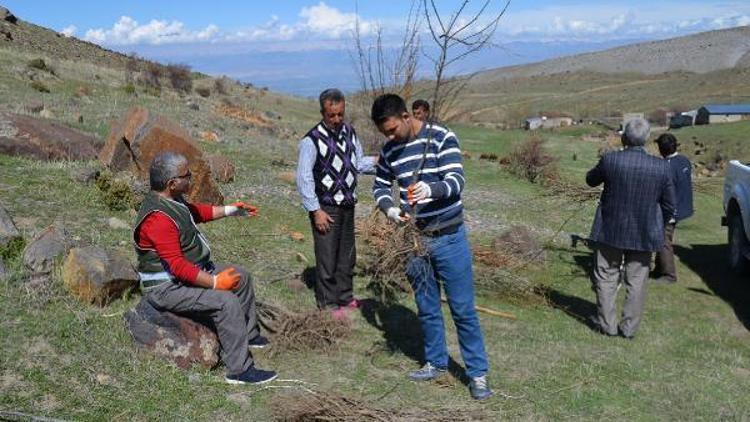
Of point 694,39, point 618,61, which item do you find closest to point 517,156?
point 618,61

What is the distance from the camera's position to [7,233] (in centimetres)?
644

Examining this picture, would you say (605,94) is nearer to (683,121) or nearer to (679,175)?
(683,121)

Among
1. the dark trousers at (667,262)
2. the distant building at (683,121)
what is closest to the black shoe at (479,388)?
the dark trousers at (667,262)

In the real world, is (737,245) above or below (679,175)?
below

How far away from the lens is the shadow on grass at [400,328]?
553cm

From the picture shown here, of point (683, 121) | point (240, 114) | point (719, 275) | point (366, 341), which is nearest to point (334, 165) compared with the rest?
point (366, 341)

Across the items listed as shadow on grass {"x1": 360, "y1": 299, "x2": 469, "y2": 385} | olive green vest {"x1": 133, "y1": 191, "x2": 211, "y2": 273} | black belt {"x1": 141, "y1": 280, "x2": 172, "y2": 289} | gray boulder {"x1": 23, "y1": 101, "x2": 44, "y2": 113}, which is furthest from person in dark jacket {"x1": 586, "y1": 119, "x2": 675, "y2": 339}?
gray boulder {"x1": 23, "y1": 101, "x2": 44, "y2": 113}

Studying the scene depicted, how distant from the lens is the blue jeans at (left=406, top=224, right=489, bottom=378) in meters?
4.51

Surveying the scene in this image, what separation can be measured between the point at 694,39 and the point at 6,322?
555ft

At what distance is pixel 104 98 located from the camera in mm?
20938

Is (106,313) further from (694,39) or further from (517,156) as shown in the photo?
(694,39)

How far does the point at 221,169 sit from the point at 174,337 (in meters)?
7.19

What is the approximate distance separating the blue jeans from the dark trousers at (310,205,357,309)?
1.49 meters

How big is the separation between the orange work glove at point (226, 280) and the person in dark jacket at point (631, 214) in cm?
325
